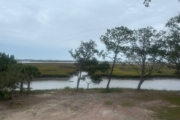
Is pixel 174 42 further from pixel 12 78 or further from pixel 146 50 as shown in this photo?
pixel 12 78

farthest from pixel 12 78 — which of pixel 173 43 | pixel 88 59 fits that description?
pixel 173 43

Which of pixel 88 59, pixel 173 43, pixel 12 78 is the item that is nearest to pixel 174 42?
pixel 173 43

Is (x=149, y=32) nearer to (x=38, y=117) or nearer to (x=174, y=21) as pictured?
(x=174, y=21)

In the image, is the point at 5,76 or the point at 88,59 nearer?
the point at 5,76

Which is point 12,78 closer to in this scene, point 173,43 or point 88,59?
point 88,59

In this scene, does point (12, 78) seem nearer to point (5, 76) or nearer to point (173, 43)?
point (5, 76)

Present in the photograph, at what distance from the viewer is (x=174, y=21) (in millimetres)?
24141

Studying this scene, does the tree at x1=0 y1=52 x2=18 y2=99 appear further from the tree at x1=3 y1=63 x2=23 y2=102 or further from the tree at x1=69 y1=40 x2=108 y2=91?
the tree at x1=69 y1=40 x2=108 y2=91

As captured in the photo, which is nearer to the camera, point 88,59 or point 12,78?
point 12,78

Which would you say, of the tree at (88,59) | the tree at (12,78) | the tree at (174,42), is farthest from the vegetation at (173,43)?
the tree at (12,78)

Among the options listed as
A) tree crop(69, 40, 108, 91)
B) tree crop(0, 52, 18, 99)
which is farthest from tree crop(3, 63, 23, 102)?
tree crop(69, 40, 108, 91)

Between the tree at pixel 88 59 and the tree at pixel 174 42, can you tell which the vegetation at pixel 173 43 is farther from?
the tree at pixel 88 59

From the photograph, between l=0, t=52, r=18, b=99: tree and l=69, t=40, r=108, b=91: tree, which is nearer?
l=0, t=52, r=18, b=99: tree

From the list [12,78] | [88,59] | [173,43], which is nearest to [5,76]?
[12,78]
